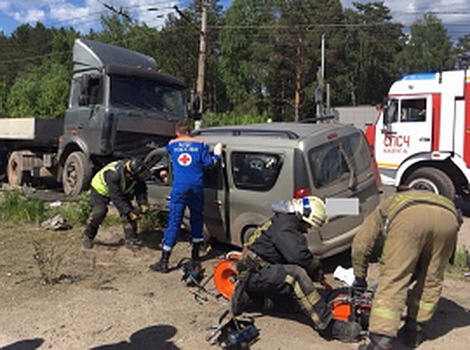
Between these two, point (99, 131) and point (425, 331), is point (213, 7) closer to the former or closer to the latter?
point (99, 131)

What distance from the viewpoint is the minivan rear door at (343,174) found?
494 centimetres

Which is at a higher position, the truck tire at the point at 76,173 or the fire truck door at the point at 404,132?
→ the fire truck door at the point at 404,132

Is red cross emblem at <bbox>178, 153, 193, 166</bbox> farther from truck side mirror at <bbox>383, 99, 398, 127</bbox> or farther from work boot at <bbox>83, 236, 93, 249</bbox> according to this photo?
truck side mirror at <bbox>383, 99, 398, 127</bbox>

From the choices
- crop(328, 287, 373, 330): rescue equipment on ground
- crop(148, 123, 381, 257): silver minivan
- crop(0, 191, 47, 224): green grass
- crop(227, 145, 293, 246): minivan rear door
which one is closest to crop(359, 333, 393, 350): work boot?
crop(328, 287, 373, 330): rescue equipment on ground

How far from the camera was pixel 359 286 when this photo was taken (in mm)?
3879

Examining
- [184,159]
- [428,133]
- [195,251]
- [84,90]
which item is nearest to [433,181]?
[428,133]

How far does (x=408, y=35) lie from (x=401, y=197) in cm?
5387

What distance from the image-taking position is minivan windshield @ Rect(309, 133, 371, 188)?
16.2 feet

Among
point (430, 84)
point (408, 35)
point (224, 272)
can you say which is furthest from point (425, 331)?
point (408, 35)

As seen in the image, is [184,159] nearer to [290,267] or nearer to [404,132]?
[290,267]

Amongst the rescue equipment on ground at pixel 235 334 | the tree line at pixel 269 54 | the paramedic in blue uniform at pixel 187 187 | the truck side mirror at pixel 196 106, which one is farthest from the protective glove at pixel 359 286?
the tree line at pixel 269 54

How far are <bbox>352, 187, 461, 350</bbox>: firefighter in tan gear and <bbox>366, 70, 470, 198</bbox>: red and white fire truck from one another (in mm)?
5877

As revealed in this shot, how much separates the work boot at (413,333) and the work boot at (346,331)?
37cm

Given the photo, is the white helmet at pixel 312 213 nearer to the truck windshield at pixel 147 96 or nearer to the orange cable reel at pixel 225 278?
the orange cable reel at pixel 225 278
